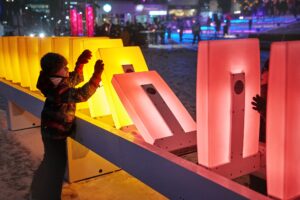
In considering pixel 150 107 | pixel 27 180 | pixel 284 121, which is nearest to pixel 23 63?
pixel 27 180

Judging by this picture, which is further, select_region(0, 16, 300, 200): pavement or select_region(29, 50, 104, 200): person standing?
select_region(0, 16, 300, 200): pavement

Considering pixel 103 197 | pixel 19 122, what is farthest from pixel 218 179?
pixel 19 122

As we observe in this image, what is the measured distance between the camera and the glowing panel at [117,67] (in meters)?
3.30

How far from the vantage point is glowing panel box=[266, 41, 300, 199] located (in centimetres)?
193

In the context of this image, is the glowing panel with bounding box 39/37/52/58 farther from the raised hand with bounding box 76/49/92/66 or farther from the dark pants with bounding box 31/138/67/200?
the dark pants with bounding box 31/138/67/200

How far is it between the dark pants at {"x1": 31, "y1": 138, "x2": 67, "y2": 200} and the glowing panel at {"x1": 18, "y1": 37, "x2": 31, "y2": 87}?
209cm

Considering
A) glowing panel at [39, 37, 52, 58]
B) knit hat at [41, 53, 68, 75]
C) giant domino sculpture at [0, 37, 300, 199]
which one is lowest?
giant domino sculpture at [0, 37, 300, 199]

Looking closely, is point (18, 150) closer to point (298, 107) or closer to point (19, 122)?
point (19, 122)

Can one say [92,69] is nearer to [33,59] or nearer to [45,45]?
[45,45]

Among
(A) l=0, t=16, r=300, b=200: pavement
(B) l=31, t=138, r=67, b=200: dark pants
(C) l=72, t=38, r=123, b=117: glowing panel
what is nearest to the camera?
(B) l=31, t=138, r=67, b=200: dark pants

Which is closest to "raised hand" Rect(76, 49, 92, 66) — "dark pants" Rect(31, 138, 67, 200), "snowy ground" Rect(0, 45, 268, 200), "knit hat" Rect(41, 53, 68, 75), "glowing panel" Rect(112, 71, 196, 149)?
"knit hat" Rect(41, 53, 68, 75)

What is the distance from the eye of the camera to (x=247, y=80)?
2453mm

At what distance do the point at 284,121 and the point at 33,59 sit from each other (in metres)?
3.91

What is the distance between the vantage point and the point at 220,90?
7.54 ft
